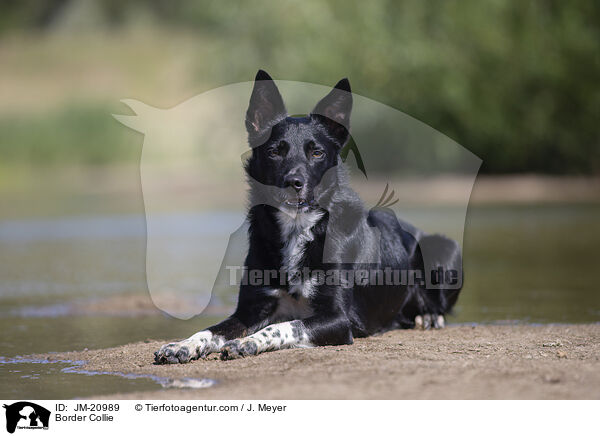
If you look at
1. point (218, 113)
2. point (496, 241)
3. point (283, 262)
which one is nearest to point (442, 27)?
point (218, 113)

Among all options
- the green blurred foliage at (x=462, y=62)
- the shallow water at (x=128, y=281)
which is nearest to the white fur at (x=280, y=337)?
the shallow water at (x=128, y=281)

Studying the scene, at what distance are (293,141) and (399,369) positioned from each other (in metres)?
2.07

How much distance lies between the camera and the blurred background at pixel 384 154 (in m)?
9.30

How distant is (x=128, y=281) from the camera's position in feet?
37.5

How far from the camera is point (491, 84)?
26.2 m

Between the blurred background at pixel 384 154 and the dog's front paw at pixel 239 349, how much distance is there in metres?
1.00

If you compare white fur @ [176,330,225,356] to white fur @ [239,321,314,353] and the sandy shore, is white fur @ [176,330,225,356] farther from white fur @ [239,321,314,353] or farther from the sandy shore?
white fur @ [239,321,314,353]

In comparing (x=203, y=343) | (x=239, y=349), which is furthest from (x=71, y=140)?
(x=239, y=349)

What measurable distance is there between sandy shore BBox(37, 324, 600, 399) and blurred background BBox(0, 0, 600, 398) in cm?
79

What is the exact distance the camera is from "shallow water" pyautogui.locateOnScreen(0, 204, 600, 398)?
6.84 metres

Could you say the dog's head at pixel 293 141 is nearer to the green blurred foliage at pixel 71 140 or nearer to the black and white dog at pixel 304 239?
the black and white dog at pixel 304 239

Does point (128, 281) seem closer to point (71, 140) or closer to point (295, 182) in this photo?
point (295, 182)

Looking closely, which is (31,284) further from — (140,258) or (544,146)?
(544,146)
